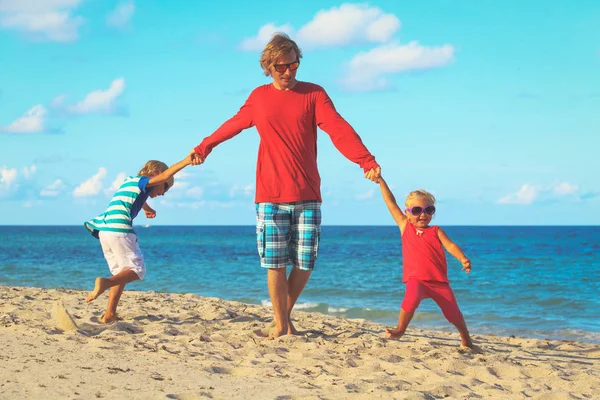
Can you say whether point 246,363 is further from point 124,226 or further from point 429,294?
point 124,226

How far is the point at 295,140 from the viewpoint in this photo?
5293 mm

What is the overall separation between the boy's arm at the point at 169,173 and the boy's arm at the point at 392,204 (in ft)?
5.52

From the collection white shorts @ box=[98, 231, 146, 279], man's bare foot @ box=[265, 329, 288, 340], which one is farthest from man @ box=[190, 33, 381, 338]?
white shorts @ box=[98, 231, 146, 279]

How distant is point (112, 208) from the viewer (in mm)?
6156

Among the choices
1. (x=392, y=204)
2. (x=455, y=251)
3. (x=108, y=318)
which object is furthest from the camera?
(x=108, y=318)

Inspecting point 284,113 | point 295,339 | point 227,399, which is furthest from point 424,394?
point 284,113

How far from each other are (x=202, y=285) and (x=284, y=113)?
1106 cm

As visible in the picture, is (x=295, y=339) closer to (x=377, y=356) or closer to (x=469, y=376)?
(x=377, y=356)

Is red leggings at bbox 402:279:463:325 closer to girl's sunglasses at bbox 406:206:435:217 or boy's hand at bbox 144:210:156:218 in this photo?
girl's sunglasses at bbox 406:206:435:217

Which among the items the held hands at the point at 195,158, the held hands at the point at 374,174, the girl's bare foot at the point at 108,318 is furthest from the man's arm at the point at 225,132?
the girl's bare foot at the point at 108,318

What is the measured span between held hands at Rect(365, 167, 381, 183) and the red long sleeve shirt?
4 centimetres

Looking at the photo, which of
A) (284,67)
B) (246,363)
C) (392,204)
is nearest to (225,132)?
(284,67)

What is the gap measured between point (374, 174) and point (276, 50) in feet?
4.21

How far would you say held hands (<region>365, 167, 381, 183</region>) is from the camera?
17.1ft
